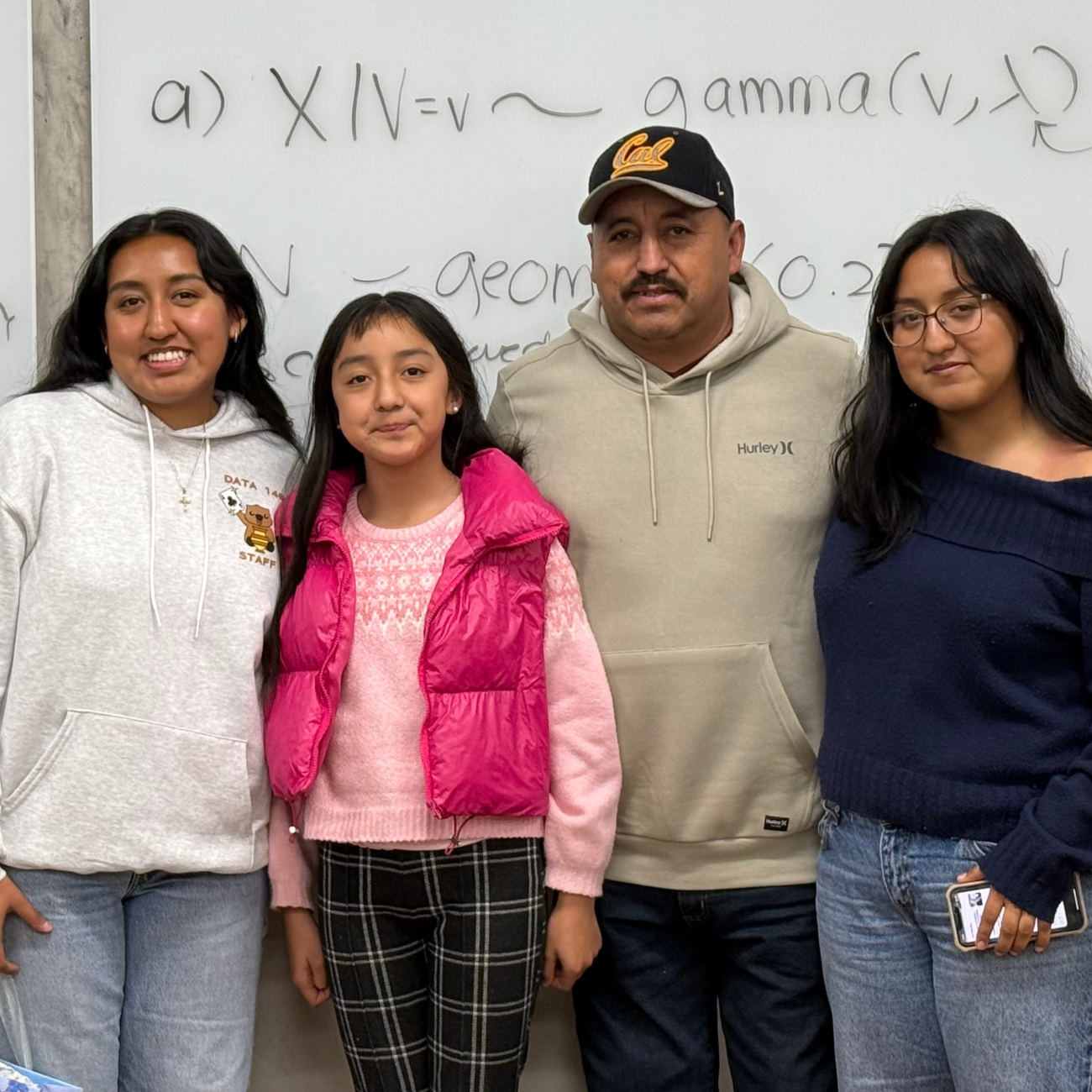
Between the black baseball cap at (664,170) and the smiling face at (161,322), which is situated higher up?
the black baseball cap at (664,170)

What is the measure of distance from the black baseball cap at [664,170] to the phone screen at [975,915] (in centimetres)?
94

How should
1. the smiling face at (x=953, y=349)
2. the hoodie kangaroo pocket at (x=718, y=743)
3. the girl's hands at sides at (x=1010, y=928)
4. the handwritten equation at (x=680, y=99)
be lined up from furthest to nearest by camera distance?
the handwritten equation at (x=680, y=99)
the hoodie kangaroo pocket at (x=718, y=743)
the smiling face at (x=953, y=349)
the girl's hands at sides at (x=1010, y=928)

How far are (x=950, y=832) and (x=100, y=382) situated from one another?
1221mm

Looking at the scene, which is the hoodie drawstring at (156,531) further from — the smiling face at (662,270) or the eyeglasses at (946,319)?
the eyeglasses at (946,319)

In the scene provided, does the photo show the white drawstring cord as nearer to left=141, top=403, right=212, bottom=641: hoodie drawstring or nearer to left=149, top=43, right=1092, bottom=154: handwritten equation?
left=141, top=403, right=212, bottom=641: hoodie drawstring

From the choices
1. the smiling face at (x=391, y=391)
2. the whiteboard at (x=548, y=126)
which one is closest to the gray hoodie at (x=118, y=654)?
the smiling face at (x=391, y=391)

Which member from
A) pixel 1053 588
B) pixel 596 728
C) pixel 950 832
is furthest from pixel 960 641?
pixel 596 728

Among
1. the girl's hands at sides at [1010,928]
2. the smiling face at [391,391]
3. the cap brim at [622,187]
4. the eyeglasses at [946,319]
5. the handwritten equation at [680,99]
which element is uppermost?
the handwritten equation at [680,99]

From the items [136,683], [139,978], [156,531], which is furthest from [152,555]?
[139,978]

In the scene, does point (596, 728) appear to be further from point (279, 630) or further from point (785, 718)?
point (279, 630)

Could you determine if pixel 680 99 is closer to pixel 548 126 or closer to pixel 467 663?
A: pixel 548 126

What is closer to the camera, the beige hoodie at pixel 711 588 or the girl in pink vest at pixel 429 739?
the girl in pink vest at pixel 429 739

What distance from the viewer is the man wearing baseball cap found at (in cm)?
161

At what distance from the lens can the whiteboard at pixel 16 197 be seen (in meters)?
1.89
